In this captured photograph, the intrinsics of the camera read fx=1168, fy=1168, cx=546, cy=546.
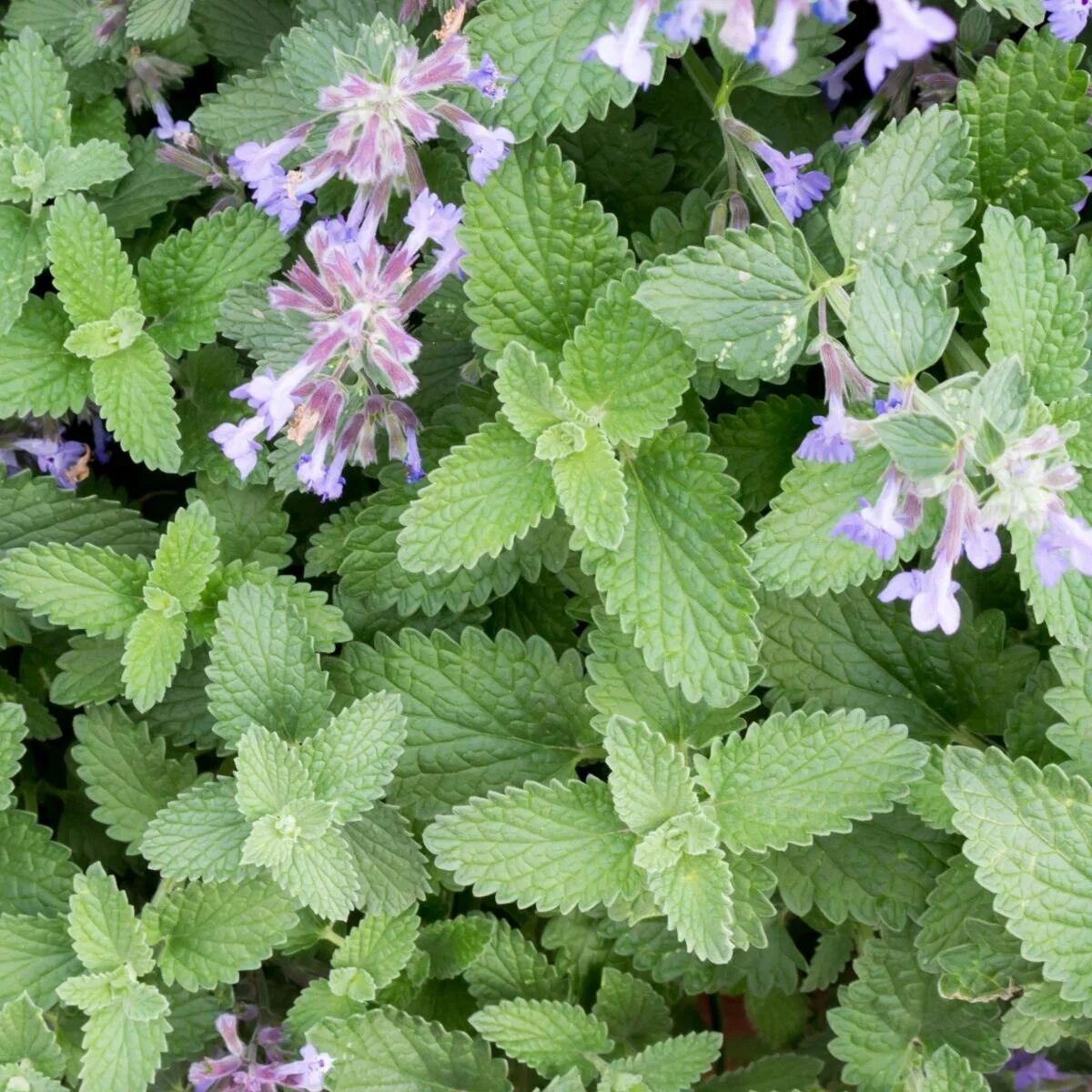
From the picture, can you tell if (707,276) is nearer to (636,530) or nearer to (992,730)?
(636,530)

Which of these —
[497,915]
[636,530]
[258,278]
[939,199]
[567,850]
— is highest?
[939,199]

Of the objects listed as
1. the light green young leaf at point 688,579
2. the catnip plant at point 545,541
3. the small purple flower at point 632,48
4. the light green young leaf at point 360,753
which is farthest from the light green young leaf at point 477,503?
the small purple flower at point 632,48

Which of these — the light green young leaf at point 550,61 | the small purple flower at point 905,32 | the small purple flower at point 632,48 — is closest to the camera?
the small purple flower at point 905,32

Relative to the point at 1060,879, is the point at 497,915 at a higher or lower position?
lower

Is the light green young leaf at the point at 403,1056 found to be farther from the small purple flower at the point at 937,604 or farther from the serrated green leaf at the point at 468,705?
the small purple flower at the point at 937,604

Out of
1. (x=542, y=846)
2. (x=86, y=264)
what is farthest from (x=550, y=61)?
(x=542, y=846)

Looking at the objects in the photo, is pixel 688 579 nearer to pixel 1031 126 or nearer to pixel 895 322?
pixel 895 322

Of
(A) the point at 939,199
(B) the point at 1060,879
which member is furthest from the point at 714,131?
(B) the point at 1060,879
